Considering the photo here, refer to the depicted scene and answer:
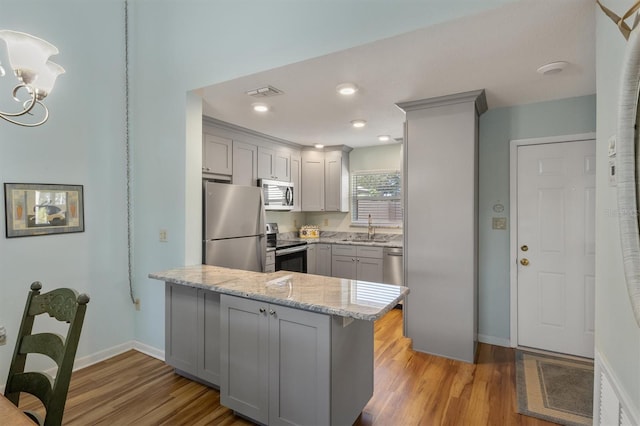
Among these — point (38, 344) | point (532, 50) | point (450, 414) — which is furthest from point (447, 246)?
point (38, 344)

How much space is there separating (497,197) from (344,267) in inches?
87.6

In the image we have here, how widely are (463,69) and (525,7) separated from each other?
66cm

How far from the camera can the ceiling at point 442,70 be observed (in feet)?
5.81

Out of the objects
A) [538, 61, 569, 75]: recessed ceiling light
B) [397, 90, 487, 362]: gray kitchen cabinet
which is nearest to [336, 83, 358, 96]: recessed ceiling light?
[397, 90, 487, 362]: gray kitchen cabinet

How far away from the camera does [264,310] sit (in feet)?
6.36

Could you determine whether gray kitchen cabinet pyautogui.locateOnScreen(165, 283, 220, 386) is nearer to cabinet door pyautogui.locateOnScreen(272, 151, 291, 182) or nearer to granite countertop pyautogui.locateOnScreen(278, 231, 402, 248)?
cabinet door pyautogui.locateOnScreen(272, 151, 291, 182)

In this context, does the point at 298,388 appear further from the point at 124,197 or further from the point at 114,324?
the point at 124,197

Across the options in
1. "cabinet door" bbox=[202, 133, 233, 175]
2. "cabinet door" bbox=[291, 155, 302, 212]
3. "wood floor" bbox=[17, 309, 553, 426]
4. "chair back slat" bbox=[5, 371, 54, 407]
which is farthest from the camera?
"cabinet door" bbox=[291, 155, 302, 212]

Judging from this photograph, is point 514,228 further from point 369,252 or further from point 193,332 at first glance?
point 193,332

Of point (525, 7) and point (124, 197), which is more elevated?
point (525, 7)

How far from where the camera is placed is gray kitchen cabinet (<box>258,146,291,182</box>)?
4.32 metres

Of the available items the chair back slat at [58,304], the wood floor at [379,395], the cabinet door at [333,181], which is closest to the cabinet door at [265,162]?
the cabinet door at [333,181]

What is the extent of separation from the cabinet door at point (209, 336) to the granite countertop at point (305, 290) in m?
0.17

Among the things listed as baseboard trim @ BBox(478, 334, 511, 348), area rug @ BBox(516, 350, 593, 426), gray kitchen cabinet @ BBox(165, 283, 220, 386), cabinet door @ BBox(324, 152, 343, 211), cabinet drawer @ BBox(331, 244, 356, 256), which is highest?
cabinet door @ BBox(324, 152, 343, 211)
